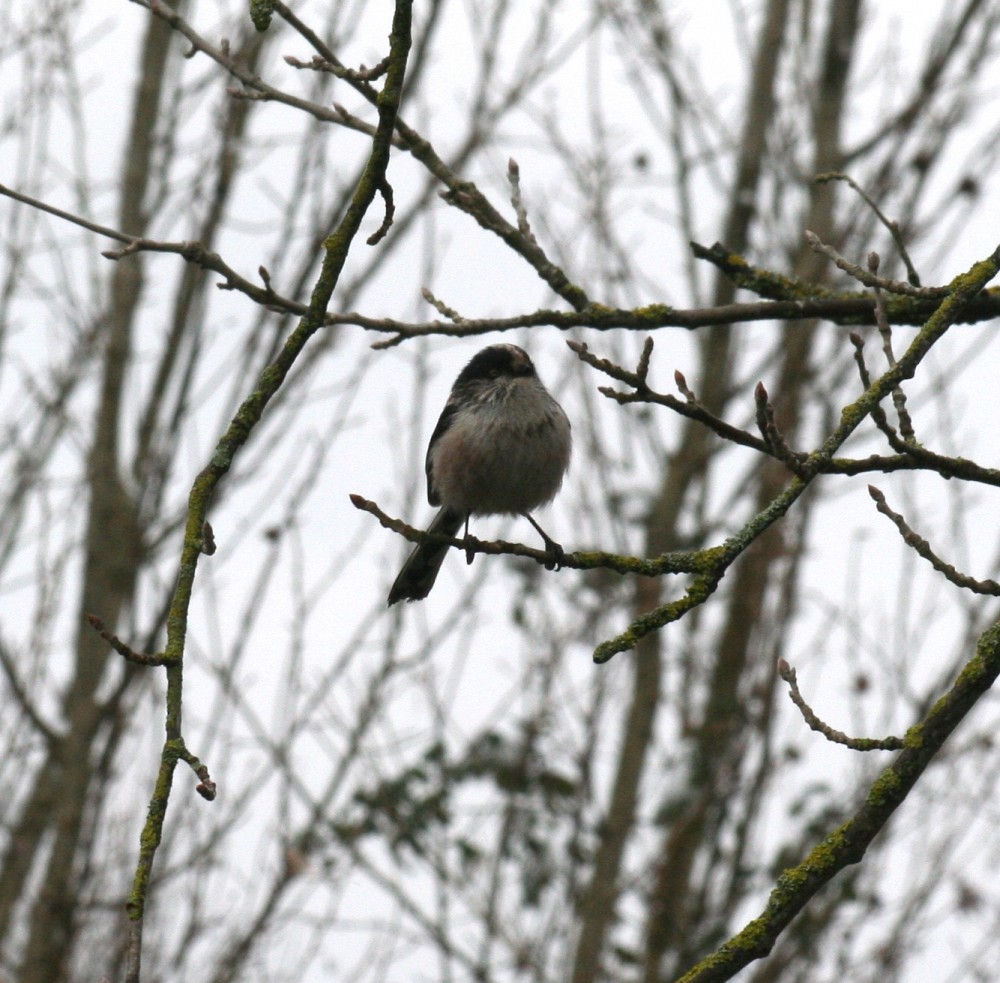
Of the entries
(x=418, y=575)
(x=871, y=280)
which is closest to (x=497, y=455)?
(x=418, y=575)

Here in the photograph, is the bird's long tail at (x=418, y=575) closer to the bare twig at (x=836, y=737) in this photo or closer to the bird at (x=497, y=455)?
the bird at (x=497, y=455)

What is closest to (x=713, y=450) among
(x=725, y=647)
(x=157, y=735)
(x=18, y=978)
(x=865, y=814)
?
(x=725, y=647)

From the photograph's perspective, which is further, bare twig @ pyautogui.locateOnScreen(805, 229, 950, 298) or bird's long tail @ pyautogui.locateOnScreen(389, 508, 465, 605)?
bird's long tail @ pyautogui.locateOnScreen(389, 508, 465, 605)

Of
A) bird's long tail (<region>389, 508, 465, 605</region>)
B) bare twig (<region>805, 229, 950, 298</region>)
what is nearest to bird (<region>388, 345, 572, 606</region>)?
bird's long tail (<region>389, 508, 465, 605</region>)

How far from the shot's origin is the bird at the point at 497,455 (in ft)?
16.7

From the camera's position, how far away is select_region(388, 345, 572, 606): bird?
16.7 ft

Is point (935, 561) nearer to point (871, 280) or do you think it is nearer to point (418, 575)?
point (871, 280)

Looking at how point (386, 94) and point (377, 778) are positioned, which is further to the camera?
point (377, 778)

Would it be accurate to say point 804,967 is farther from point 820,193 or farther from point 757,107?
point 757,107

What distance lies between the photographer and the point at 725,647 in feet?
31.4

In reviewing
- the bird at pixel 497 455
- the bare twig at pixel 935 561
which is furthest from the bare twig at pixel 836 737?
the bird at pixel 497 455

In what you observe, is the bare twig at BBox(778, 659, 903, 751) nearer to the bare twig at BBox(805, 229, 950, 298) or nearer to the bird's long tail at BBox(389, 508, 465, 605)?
the bare twig at BBox(805, 229, 950, 298)

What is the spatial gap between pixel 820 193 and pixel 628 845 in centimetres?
422

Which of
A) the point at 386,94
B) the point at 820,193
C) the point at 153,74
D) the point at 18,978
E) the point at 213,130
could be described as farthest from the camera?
the point at 820,193
